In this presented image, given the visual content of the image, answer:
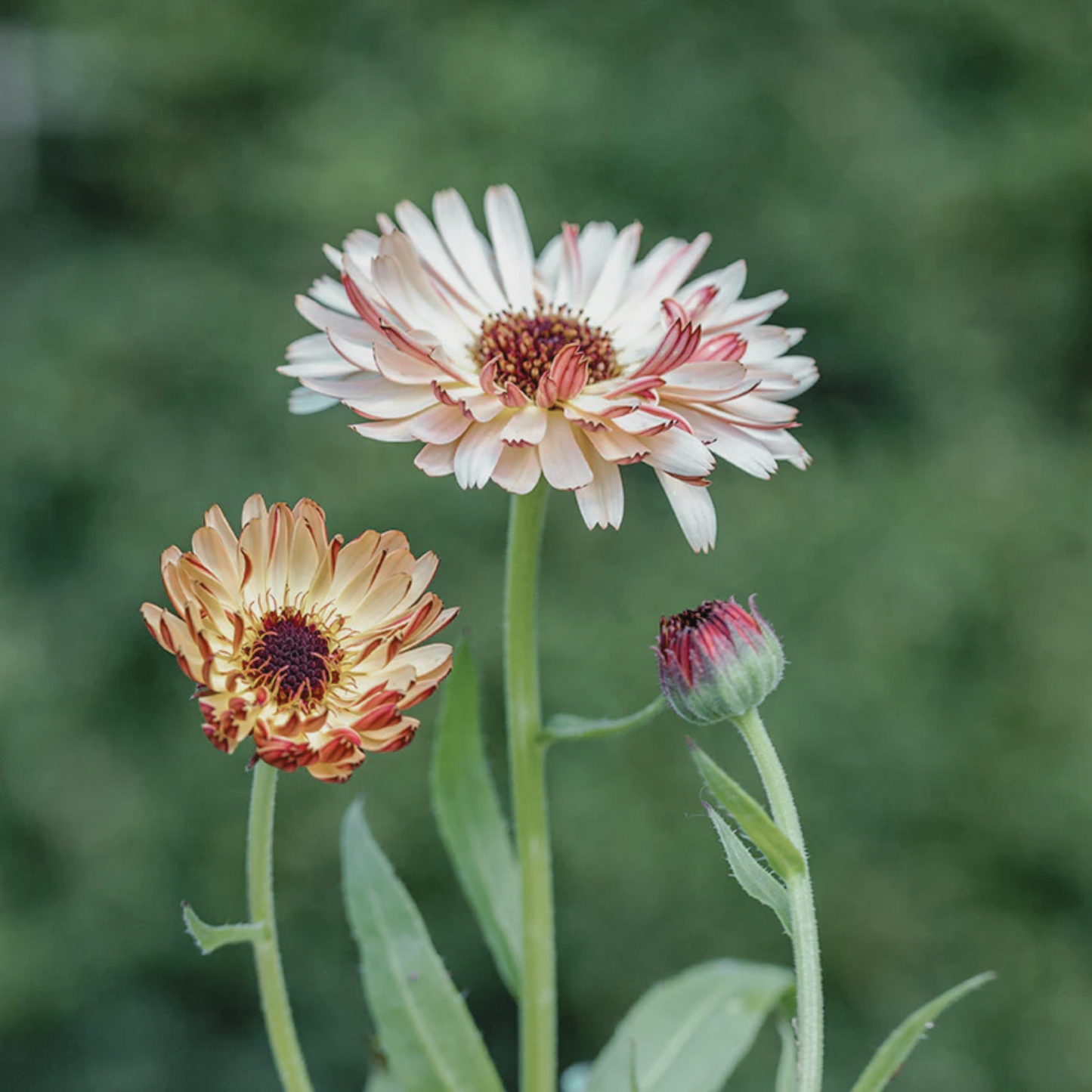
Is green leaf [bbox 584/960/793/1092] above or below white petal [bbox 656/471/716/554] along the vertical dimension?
below

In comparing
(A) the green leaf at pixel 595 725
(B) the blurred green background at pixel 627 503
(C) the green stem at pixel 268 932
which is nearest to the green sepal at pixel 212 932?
(C) the green stem at pixel 268 932

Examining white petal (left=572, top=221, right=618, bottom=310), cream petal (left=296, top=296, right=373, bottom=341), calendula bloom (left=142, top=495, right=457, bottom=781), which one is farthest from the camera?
white petal (left=572, top=221, right=618, bottom=310)

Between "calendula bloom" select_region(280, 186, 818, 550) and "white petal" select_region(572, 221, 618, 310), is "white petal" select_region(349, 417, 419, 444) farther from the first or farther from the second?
"white petal" select_region(572, 221, 618, 310)

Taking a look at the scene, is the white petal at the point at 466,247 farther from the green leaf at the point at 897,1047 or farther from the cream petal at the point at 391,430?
the green leaf at the point at 897,1047

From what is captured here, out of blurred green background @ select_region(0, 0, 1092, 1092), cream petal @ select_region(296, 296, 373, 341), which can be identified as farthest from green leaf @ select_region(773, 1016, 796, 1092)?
blurred green background @ select_region(0, 0, 1092, 1092)

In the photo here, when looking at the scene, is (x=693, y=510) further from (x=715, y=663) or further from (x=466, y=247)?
(x=466, y=247)

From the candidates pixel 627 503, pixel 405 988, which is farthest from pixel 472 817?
pixel 627 503
